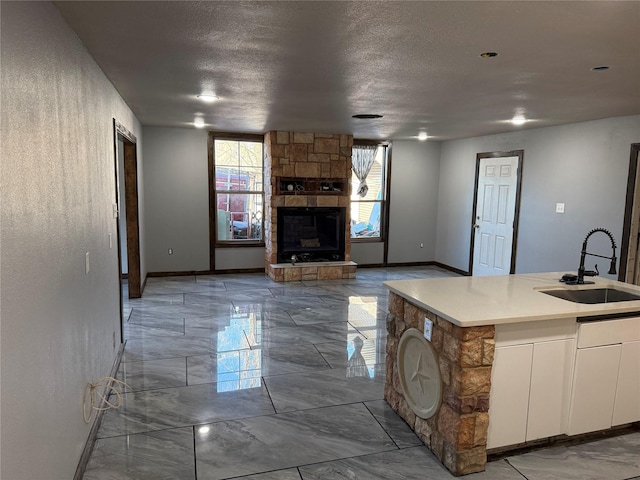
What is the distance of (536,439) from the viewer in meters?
2.57

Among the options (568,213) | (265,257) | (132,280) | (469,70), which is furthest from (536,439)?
(265,257)

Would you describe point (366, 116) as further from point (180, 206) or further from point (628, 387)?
point (628, 387)

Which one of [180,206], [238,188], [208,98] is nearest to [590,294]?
[208,98]

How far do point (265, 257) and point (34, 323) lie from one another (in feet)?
19.2

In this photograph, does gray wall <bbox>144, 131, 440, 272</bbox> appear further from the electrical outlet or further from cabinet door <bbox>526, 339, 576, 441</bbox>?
cabinet door <bbox>526, 339, 576, 441</bbox>

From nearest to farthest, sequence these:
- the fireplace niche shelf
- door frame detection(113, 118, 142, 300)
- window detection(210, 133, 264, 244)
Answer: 1. door frame detection(113, 118, 142, 300)
2. the fireplace niche shelf
3. window detection(210, 133, 264, 244)

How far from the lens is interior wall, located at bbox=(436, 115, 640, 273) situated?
499cm

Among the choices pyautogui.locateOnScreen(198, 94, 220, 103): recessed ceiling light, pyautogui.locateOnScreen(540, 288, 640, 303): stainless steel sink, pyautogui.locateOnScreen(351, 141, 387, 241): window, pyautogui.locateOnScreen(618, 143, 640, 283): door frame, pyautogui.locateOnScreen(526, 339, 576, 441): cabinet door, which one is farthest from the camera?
pyautogui.locateOnScreen(351, 141, 387, 241): window

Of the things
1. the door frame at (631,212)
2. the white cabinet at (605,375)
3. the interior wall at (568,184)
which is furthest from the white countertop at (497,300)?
the interior wall at (568,184)

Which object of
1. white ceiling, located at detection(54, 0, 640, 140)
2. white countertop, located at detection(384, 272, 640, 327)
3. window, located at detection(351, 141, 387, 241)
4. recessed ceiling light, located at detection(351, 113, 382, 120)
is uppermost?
recessed ceiling light, located at detection(351, 113, 382, 120)

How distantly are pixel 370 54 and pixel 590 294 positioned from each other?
2240mm

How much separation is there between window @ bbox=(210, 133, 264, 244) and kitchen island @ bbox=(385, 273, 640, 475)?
4.93 meters

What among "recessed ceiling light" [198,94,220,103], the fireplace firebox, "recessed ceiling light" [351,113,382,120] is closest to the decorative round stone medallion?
"recessed ceiling light" [198,94,220,103]

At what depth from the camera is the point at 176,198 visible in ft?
23.1
